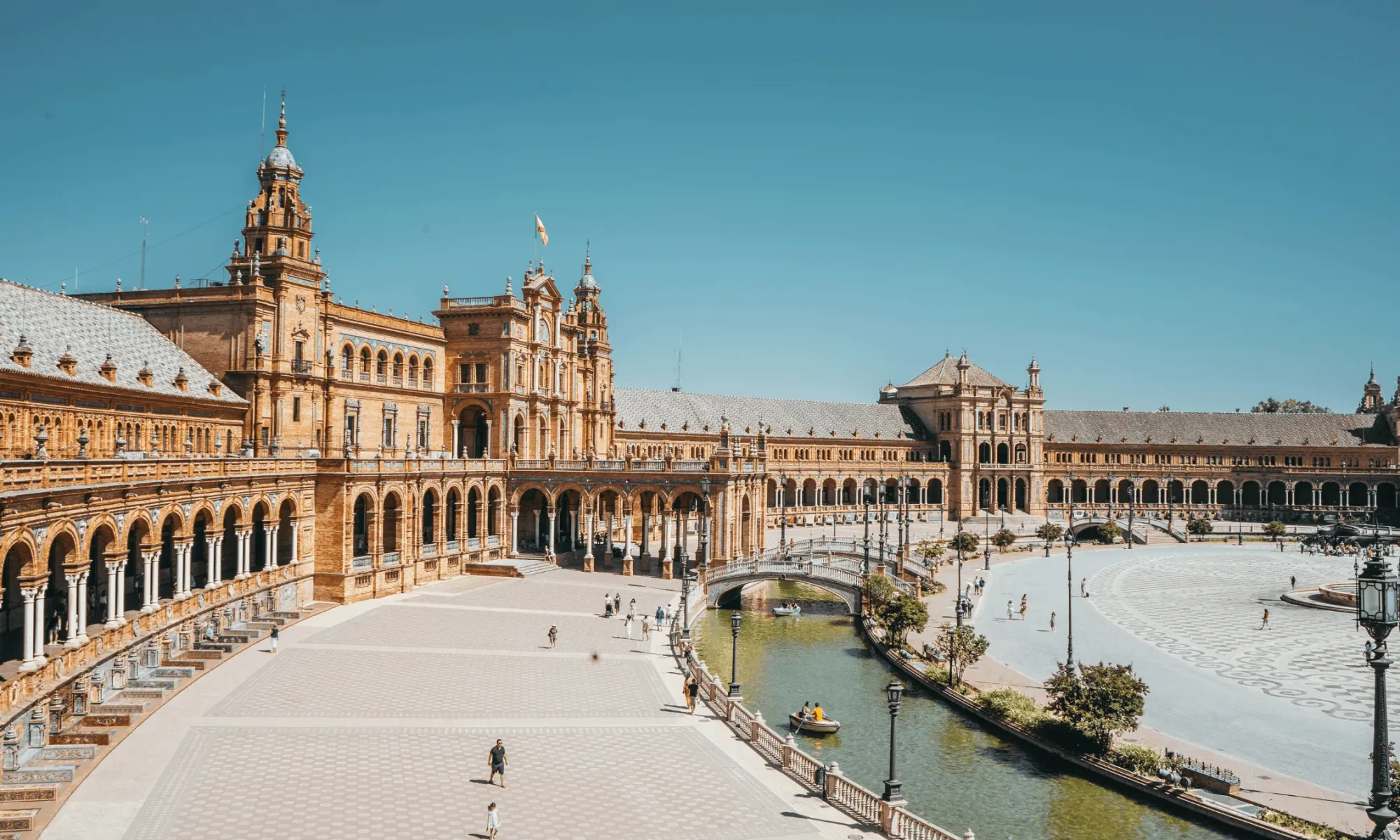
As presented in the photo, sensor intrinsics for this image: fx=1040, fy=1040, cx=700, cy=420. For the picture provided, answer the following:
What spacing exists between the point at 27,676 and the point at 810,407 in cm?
10763

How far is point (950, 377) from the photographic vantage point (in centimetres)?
13938

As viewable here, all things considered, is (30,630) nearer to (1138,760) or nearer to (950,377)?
(1138,760)

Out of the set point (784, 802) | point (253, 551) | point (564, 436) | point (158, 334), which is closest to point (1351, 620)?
point (784, 802)

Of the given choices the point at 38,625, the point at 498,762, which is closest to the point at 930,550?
the point at 498,762

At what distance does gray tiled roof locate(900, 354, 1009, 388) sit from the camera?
136 metres

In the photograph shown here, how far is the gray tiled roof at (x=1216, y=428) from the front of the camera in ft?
453

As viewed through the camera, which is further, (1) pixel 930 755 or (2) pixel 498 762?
(1) pixel 930 755

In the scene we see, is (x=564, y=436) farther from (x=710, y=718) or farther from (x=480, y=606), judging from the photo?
(x=710, y=718)

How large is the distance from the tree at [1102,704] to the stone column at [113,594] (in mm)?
33024

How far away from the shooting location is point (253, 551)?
56906 mm

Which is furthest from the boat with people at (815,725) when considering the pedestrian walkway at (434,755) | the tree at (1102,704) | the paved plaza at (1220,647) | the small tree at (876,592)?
the small tree at (876,592)

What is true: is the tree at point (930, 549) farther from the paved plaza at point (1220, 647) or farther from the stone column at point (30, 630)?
the stone column at point (30, 630)

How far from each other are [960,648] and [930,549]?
4351 centimetres

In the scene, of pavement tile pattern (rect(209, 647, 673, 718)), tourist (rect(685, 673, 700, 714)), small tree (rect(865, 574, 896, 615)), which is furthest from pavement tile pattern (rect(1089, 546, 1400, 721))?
pavement tile pattern (rect(209, 647, 673, 718))
